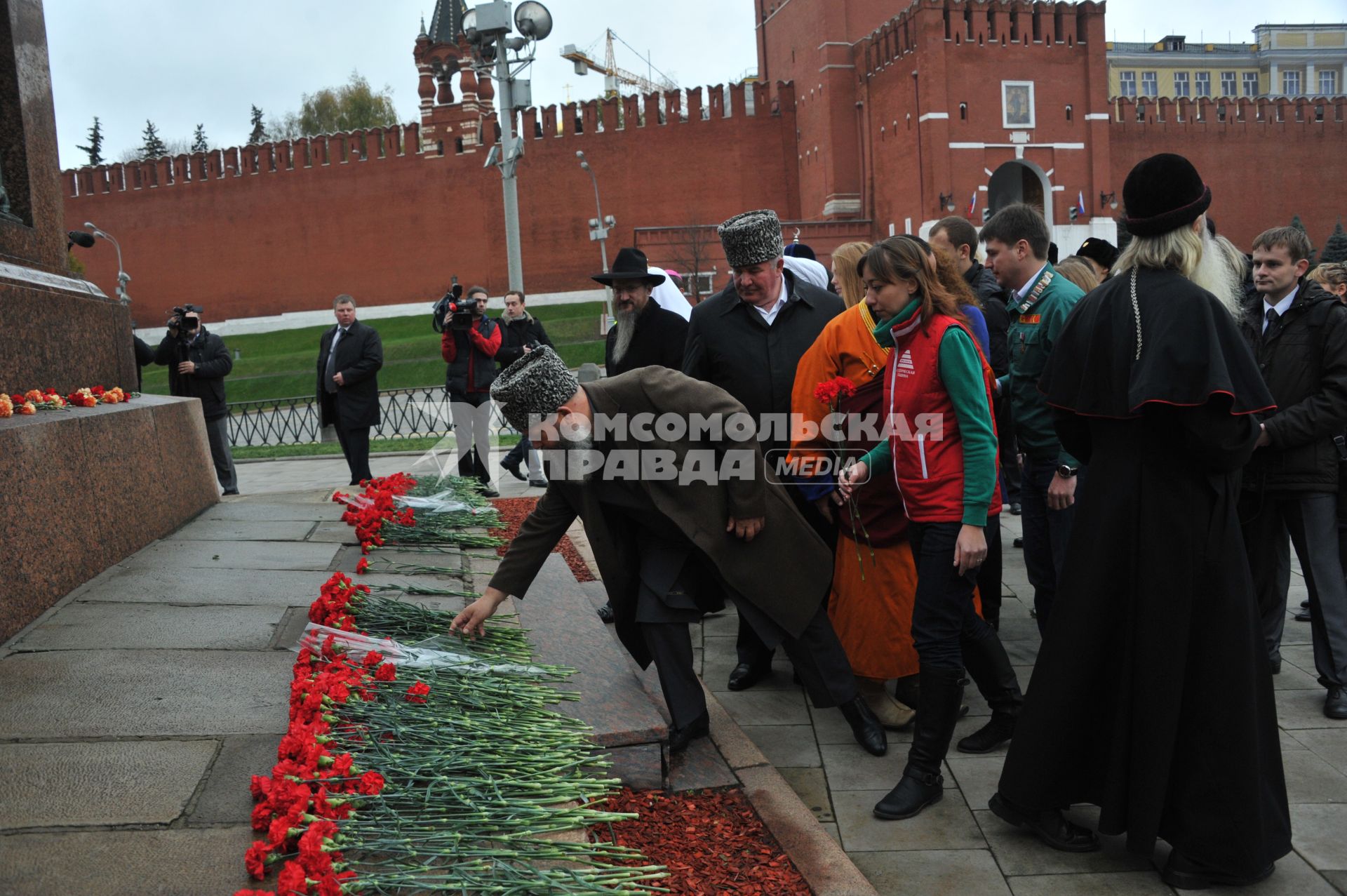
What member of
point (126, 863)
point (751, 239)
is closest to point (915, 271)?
point (751, 239)

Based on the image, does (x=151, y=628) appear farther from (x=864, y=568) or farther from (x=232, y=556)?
(x=864, y=568)

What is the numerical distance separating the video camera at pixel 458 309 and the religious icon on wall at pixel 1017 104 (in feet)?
92.7

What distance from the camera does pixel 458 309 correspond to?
27.4 ft

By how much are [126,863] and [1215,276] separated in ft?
8.92

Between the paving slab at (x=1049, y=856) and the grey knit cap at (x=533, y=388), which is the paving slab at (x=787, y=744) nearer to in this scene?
the paving slab at (x=1049, y=856)

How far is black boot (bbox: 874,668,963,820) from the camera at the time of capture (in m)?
3.05

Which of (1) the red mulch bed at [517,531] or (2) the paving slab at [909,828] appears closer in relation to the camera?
(2) the paving slab at [909,828]

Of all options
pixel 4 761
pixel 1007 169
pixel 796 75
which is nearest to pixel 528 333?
pixel 4 761

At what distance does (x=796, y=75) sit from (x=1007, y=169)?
8271mm

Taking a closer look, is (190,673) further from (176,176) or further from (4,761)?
(176,176)

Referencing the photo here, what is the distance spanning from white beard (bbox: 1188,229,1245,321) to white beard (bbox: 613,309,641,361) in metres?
2.78

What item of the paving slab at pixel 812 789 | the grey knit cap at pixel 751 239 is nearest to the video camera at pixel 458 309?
the grey knit cap at pixel 751 239

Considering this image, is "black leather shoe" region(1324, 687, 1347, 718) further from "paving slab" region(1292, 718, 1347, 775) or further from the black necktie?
the black necktie

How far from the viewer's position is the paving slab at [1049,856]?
273 cm
